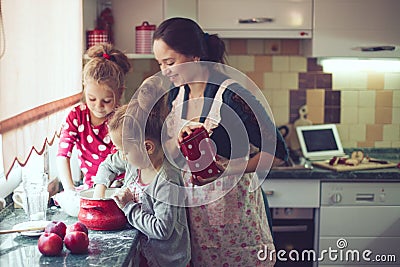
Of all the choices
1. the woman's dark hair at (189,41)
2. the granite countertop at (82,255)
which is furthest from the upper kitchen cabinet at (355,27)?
the granite countertop at (82,255)

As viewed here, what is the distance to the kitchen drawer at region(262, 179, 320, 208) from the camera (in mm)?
3174

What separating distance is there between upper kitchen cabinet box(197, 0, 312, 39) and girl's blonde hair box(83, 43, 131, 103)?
925mm

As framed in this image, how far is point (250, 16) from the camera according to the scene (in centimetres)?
329

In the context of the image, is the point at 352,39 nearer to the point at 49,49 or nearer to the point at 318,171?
the point at 318,171

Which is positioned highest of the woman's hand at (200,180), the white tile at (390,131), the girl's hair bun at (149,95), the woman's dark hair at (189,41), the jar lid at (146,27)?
the jar lid at (146,27)

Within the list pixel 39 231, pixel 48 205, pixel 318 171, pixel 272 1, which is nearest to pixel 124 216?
pixel 39 231

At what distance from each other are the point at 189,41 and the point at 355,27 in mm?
1336

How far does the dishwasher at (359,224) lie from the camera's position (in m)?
3.18

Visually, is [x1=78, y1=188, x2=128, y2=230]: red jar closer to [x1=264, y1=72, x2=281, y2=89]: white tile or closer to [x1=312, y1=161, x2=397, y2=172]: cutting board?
[x1=312, y1=161, x2=397, y2=172]: cutting board

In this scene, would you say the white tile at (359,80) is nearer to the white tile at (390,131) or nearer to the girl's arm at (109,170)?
the white tile at (390,131)

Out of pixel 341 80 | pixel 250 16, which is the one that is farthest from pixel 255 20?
pixel 341 80

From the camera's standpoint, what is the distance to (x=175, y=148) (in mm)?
2074

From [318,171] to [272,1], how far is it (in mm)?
862

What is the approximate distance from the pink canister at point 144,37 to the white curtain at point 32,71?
74 centimetres
